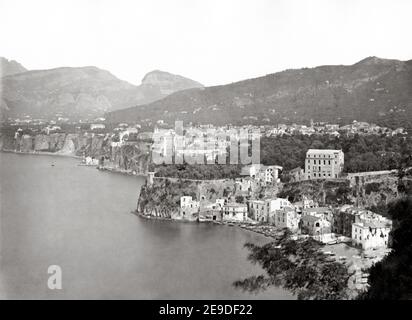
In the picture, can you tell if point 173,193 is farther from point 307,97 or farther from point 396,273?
point 307,97

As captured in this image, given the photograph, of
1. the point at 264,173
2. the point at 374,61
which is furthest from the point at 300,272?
the point at 374,61

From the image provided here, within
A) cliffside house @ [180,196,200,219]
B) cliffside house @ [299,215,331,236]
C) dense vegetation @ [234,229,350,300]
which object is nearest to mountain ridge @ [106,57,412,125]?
cliffside house @ [180,196,200,219]

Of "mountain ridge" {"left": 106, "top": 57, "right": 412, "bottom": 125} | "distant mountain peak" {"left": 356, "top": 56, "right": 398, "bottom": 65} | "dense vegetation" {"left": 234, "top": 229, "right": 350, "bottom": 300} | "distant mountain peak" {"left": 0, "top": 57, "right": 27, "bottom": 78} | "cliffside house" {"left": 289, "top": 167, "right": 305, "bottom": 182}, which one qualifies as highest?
"distant mountain peak" {"left": 356, "top": 56, "right": 398, "bottom": 65}

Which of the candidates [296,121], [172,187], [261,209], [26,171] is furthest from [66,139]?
[261,209]

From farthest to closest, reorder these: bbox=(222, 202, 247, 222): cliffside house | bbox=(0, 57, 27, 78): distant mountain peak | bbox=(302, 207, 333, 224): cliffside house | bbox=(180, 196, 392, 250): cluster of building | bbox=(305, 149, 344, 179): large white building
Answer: bbox=(305, 149, 344, 179): large white building → bbox=(222, 202, 247, 222): cliffside house → bbox=(302, 207, 333, 224): cliffside house → bbox=(180, 196, 392, 250): cluster of building → bbox=(0, 57, 27, 78): distant mountain peak

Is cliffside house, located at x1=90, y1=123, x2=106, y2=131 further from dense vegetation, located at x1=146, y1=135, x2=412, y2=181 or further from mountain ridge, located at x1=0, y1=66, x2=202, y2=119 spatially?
dense vegetation, located at x1=146, y1=135, x2=412, y2=181

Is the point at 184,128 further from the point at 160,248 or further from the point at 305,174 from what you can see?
the point at 160,248

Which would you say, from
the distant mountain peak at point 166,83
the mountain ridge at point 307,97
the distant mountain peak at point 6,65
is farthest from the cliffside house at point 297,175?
the distant mountain peak at point 166,83
